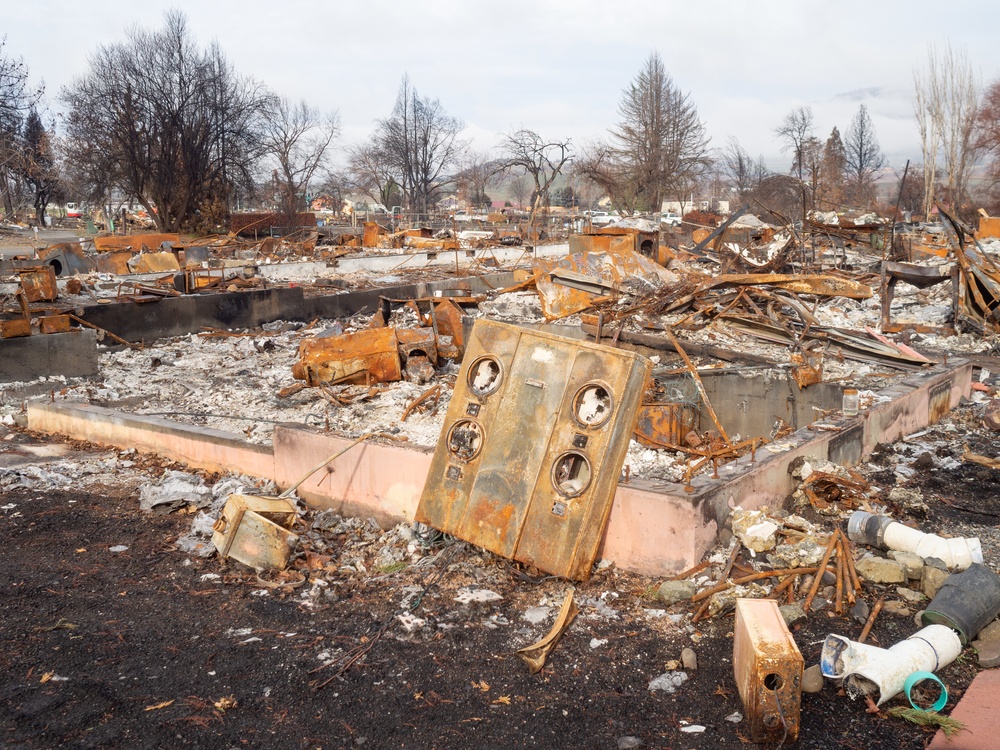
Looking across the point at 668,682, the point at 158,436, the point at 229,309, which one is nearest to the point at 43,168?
the point at 229,309

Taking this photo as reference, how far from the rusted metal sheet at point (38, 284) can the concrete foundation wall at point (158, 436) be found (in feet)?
7.44

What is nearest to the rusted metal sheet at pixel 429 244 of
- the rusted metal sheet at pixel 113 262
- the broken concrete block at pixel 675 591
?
the rusted metal sheet at pixel 113 262

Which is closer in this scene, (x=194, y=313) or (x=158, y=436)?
(x=158, y=436)

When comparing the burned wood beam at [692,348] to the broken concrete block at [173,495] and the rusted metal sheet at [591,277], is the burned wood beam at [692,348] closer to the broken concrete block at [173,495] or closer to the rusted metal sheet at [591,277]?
the rusted metal sheet at [591,277]

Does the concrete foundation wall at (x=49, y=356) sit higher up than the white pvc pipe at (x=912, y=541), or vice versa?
the concrete foundation wall at (x=49, y=356)

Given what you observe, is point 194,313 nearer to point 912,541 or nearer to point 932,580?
point 912,541

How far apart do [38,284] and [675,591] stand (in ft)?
30.5

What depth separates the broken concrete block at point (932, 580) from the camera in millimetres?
4012

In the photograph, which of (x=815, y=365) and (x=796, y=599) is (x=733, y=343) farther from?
(x=796, y=599)

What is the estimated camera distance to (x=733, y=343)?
942cm

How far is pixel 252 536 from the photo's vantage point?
4863mm

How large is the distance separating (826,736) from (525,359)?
2417 mm

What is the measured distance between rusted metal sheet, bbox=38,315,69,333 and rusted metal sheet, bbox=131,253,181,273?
29.4 feet

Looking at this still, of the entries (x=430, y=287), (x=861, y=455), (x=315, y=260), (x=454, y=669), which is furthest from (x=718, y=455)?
(x=315, y=260)
